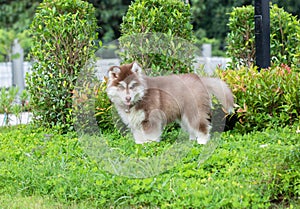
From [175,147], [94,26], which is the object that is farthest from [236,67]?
[175,147]

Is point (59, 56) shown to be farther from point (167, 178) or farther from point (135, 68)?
point (167, 178)

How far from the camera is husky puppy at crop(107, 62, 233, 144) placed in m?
5.38

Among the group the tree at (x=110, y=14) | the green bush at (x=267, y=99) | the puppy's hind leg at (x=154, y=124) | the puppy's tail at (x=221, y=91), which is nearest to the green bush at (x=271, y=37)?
the green bush at (x=267, y=99)

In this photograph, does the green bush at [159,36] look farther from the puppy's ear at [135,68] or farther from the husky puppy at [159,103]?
the puppy's ear at [135,68]

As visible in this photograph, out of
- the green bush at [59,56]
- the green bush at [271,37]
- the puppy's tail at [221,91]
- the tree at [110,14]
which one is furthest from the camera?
the tree at [110,14]

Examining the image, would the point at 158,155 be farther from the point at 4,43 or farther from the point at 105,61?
the point at 4,43

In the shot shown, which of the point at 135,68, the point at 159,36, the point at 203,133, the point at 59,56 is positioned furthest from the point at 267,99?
the point at 59,56

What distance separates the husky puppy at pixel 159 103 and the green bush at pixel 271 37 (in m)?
2.42

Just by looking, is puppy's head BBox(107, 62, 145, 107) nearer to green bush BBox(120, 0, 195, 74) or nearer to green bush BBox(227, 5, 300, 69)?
green bush BBox(120, 0, 195, 74)

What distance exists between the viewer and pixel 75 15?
7023 mm

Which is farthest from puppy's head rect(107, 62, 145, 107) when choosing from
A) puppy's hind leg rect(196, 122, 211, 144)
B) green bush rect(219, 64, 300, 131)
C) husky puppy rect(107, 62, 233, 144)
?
green bush rect(219, 64, 300, 131)

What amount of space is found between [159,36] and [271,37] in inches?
80.0

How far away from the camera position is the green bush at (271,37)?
787 centimetres

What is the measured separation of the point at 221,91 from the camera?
616 centimetres
